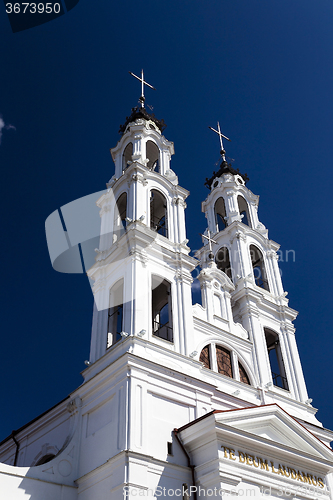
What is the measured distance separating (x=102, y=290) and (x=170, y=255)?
11.6 ft

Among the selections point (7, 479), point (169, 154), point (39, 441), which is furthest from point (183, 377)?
point (169, 154)

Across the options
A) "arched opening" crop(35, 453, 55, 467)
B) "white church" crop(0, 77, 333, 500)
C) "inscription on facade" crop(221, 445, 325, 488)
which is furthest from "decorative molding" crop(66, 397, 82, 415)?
"inscription on facade" crop(221, 445, 325, 488)

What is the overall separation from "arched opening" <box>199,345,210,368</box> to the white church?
10 cm

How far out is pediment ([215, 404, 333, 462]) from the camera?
59.7 feet

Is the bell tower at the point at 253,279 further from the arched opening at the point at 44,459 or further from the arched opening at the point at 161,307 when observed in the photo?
the arched opening at the point at 44,459

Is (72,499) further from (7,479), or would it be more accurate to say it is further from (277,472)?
(277,472)

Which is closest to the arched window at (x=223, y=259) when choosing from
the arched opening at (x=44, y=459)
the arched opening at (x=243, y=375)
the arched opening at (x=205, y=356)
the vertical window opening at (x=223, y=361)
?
the vertical window opening at (x=223, y=361)

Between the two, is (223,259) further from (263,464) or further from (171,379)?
(263,464)

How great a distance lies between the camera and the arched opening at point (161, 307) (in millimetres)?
22350

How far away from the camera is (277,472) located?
58.5ft

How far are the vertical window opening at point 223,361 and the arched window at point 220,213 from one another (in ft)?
39.0

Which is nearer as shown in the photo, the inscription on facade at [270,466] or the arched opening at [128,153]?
the inscription on facade at [270,466]

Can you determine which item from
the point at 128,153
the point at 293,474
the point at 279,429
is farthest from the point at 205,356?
the point at 128,153

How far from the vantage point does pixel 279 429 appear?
19234mm
